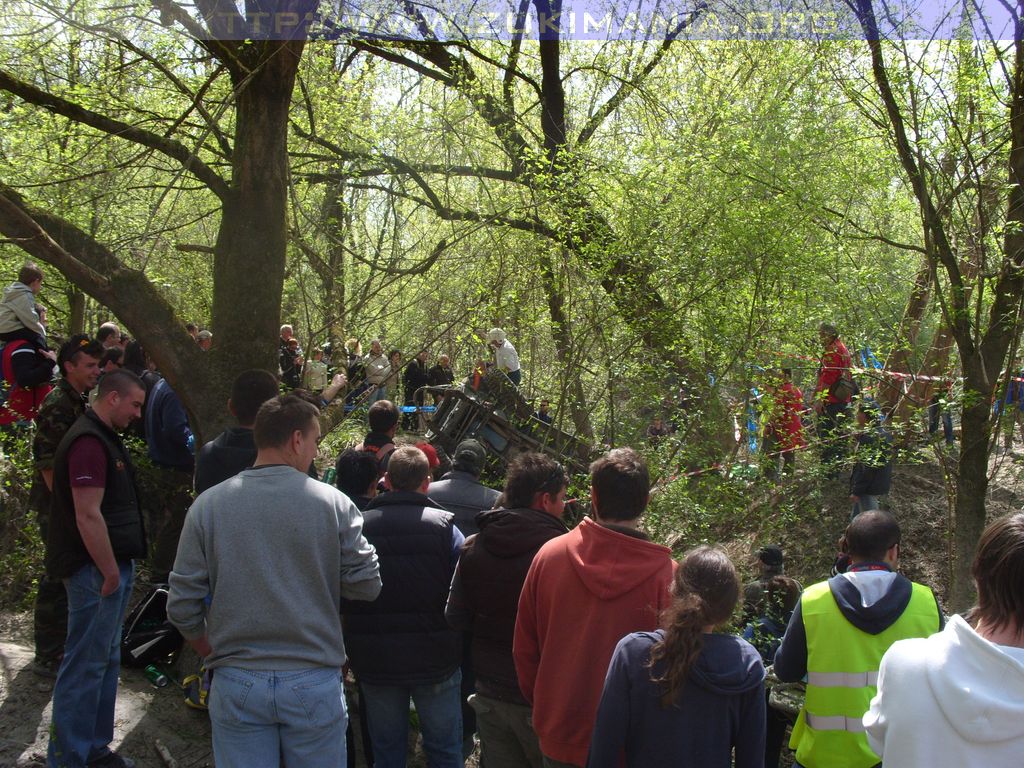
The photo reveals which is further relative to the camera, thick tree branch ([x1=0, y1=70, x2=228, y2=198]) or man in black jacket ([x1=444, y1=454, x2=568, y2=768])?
thick tree branch ([x1=0, y1=70, x2=228, y2=198])

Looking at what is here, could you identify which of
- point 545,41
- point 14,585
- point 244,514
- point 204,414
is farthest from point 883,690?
point 545,41

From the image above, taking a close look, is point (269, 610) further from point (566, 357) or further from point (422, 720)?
point (566, 357)

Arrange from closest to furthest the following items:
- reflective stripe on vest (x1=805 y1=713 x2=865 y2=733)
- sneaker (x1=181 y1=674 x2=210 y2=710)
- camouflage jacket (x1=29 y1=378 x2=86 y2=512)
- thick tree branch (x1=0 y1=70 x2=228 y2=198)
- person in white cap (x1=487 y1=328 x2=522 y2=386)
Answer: reflective stripe on vest (x1=805 y1=713 x2=865 y2=733) → camouflage jacket (x1=29 y1=378 x2=86 y2=512) → sneaker (x1=181 y1=674 x2=210 y2=710) → thick tree branch (x1=0 y1=70 x2=228 y2=198) → person in white cap (x1=487 y1=328 x2=522 y2=386)

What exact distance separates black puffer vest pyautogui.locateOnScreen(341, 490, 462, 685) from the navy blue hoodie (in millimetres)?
1396

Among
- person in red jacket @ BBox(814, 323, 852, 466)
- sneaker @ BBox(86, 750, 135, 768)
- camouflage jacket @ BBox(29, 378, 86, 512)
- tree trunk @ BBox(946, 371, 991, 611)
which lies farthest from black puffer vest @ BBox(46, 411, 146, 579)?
person in red jacket @ BBox(814, 323, 852, 466)

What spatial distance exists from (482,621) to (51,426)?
2540 millimetres

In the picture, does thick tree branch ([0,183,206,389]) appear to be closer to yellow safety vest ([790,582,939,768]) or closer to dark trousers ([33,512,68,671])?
dark trousers ([33,512,68,671])

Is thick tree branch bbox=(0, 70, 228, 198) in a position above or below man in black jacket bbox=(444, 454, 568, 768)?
above

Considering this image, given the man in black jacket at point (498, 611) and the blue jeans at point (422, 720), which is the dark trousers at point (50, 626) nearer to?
the blue jeans at point (422, 720)

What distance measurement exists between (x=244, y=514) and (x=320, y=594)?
37cm

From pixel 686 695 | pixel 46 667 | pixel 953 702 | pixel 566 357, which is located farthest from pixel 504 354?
pixel 953 702

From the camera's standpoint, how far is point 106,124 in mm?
5289

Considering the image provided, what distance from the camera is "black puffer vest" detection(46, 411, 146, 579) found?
390 centimetres

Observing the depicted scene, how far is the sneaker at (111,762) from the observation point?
403cm
